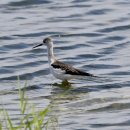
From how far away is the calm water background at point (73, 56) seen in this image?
10560 millimetres

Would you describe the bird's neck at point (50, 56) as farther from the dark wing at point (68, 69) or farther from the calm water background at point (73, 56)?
the calm water background at point (73, 56)

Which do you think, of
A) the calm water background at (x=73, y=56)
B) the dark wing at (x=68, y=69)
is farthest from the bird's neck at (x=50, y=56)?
the calm water background at (x=73, y=56)

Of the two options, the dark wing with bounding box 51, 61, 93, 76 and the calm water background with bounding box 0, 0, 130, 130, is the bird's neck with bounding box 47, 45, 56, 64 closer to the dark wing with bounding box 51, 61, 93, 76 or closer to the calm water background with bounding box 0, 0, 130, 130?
the dark wing with bounding box 51, 61, 93, 76

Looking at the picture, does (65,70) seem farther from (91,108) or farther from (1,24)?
(1,24)

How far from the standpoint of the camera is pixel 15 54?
15211mm

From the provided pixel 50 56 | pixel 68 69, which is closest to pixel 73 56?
pixel 50 56

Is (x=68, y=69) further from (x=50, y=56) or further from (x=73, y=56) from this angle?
(x=73, y=56)

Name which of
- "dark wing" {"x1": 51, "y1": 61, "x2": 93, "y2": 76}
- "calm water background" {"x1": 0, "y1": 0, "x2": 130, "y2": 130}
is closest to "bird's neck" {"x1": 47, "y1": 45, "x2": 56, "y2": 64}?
"dark wing" {"x1": 51, "y1": 61, "x2": 93, "y2": 76}

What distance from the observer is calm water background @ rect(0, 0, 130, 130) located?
10.6 m

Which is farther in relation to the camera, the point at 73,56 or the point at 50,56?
the point at 73,56

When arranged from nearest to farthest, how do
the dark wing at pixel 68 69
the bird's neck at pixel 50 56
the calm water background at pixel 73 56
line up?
the calm water background at pixel 73 56, the dark wing at pixel 68 69, the bird's neck at pixel 50 56

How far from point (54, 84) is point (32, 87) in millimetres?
708

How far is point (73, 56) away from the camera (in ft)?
50.0

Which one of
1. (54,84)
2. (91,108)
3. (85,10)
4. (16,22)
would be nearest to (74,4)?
(85,10)
